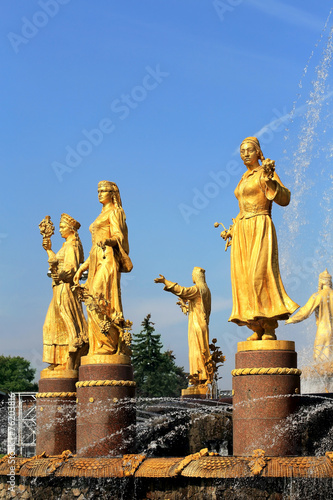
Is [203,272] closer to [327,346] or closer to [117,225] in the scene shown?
[327,346]

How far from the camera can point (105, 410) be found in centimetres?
1347

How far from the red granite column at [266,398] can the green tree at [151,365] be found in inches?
1112

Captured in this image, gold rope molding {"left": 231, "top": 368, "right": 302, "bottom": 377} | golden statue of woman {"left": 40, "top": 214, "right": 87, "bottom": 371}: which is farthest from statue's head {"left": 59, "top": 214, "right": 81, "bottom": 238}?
gold rope molding {"left": 231, "top": 368, "right": 302, "bottom": 377}

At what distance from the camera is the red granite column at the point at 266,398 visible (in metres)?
11.3

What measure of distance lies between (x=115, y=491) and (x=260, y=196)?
16.3 ft

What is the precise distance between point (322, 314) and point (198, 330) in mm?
3321

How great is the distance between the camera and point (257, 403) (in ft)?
37.6

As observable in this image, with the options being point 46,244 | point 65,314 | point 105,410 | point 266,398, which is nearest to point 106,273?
point 105,410

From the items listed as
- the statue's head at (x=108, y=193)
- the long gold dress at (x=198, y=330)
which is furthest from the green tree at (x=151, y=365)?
the statue's head at (x=108, y=193)

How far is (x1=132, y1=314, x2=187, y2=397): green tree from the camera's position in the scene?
40525 mm

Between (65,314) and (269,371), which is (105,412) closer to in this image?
(269,371)

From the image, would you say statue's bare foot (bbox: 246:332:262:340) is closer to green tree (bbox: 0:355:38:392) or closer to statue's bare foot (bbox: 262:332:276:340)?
statue's bare foot (bbox: 262:332:276:340)

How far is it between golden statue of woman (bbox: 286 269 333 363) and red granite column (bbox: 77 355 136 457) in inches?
230

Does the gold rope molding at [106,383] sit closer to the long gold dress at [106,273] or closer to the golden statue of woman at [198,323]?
the long gold dress at [106,273]
